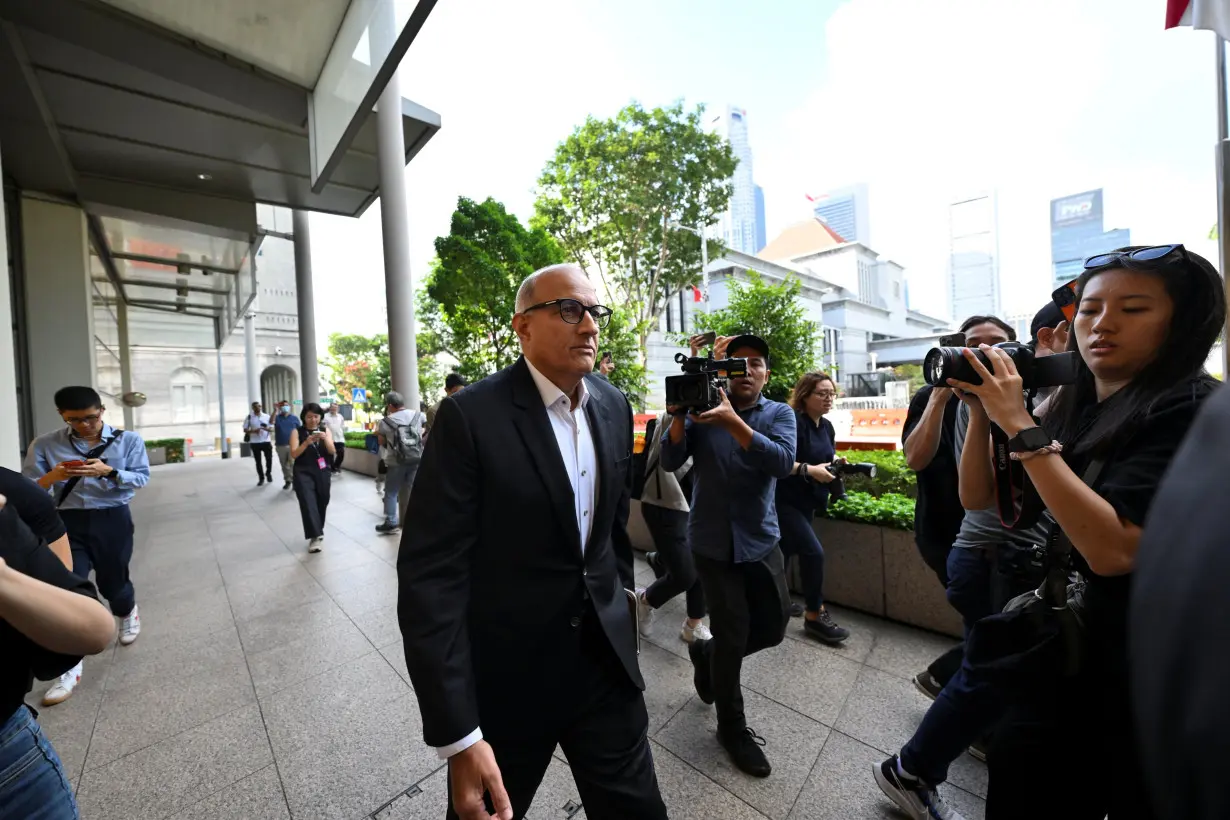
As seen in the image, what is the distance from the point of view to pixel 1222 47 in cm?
375

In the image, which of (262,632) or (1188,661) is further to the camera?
(262,632)

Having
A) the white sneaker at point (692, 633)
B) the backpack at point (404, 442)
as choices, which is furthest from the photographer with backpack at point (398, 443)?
the white sneaker at point (692, 633)

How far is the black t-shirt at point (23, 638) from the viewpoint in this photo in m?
1.13

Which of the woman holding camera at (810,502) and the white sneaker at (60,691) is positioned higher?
the woman holding camera at (810,502)

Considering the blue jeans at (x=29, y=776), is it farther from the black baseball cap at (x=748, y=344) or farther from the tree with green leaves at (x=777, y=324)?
the tree with green leaves at (x=777, y=324)

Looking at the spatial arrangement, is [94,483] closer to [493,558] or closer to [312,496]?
[312,496]

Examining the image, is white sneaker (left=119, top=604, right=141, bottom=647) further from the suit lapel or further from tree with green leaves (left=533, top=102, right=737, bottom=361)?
tree with green leaves (left=533, top=102, right=737, bottom=361)

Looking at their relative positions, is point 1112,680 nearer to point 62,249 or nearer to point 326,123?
point 326,123

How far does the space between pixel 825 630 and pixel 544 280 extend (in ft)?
10.4

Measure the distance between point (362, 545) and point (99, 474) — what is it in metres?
3.42

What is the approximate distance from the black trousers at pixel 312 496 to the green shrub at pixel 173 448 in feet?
65.7

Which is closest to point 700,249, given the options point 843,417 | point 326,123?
point 843,417

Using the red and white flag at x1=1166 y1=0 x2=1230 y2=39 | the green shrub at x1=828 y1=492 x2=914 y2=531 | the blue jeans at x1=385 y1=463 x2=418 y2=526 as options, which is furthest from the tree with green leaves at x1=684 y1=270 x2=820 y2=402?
the red and white flag at x1=1166 y1=0 x2=1230 y2=39

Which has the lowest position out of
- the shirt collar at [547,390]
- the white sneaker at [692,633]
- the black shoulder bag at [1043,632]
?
the white sneaker at [692,633]
